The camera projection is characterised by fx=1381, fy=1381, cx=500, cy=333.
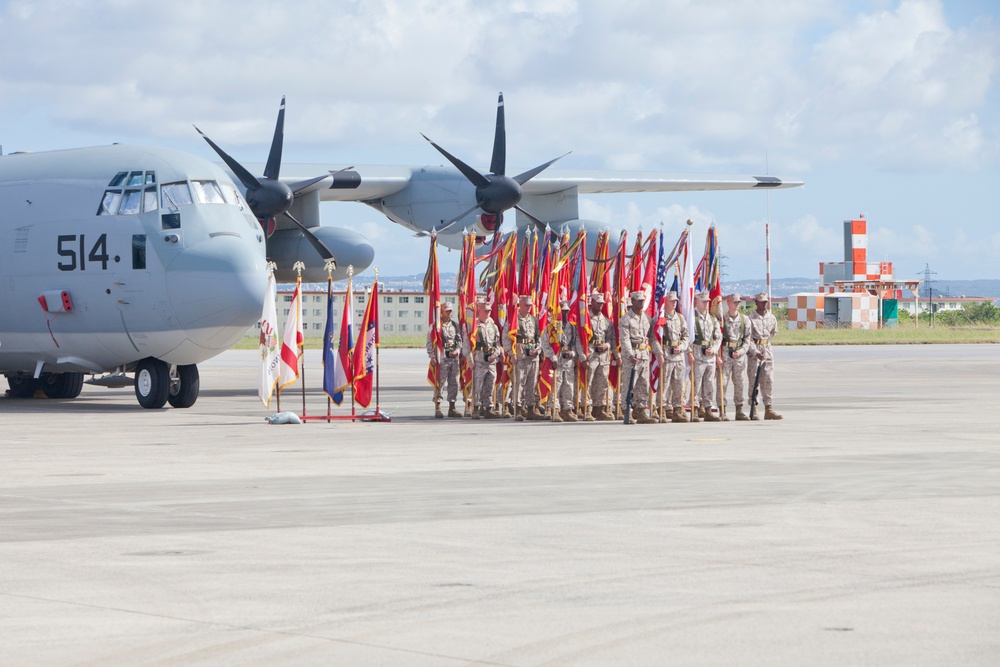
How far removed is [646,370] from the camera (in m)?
19.5

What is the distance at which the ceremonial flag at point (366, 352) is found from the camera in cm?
1962

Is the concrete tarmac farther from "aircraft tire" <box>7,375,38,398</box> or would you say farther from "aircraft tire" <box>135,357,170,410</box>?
"aircraft tire" <box>7,375,38,398</box>

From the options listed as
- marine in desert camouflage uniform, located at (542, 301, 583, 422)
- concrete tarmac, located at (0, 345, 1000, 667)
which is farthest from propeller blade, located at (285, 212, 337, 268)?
concrete tarmac, located at (0, 345, 1000, 667)

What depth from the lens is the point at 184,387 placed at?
22.2m

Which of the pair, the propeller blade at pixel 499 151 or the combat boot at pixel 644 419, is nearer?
the combat boot at pixel 644 419

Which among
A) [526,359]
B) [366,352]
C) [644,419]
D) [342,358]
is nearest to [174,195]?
[342,358]

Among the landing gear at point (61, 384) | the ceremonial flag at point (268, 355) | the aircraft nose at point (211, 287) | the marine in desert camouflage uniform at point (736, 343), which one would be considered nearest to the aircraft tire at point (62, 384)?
the landing gear at point (61, 384)

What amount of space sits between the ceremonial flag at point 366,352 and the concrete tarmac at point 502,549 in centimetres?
266

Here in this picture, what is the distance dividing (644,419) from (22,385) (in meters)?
12.7

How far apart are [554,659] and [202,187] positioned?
A: 17.0 metres

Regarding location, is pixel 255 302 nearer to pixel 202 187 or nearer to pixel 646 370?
pixel 202 187

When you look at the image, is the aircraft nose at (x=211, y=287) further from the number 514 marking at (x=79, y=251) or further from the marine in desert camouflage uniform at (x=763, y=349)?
the marine in desert camouflage uniform at (x=763, y=349)

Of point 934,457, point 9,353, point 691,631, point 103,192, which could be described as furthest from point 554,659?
point 9,353

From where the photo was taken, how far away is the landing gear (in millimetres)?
25672
